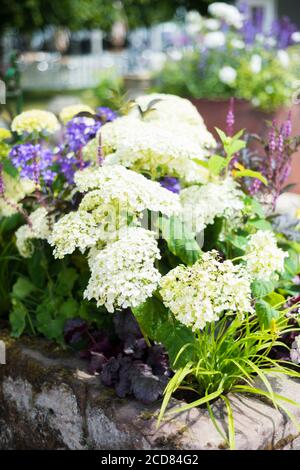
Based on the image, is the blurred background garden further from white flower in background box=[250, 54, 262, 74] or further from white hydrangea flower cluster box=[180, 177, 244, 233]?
white hydrangea flower cluster box=[180, 177, 244, 233]

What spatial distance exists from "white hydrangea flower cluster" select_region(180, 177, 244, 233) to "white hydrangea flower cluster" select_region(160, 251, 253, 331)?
33 centimetres

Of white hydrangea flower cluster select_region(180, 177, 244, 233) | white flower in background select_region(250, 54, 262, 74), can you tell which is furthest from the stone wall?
white flower in background select_region(250, 54, 262, 74)

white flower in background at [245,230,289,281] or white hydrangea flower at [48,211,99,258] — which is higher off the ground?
white hydrangea flower at [48,211,99,258]

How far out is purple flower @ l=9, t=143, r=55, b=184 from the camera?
2.26 m

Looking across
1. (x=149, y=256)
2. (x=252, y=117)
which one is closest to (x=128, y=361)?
(x=149, y=256)

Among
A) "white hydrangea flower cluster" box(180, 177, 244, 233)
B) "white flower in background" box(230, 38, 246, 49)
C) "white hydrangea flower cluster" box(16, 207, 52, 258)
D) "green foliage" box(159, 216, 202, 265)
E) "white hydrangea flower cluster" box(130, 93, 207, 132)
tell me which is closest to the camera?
"green foliage" box(159, 216, 202, 265)

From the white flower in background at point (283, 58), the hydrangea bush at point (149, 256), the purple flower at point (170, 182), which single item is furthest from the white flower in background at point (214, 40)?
the purple flower at point (170, 182)

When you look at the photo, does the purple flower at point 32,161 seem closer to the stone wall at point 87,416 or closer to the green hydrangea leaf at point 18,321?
the green hydrangea leaf at point 18,321

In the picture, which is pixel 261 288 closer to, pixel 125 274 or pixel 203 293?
pixel 203 293

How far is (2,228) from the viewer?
2582 mm

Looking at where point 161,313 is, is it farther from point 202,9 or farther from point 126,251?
point 202,9

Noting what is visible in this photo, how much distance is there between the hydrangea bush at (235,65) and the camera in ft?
16.5

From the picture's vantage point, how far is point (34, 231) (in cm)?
221
